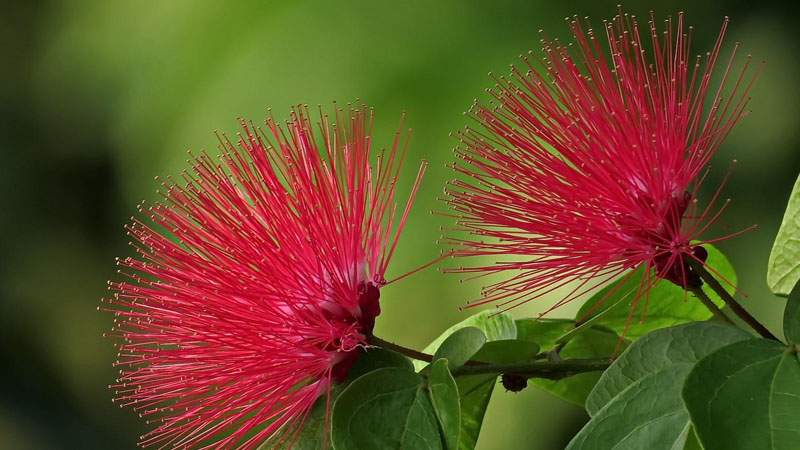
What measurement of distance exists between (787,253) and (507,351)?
0.17 meters

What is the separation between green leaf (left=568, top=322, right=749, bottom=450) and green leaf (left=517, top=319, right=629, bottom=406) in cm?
17

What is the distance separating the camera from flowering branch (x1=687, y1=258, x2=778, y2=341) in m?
0.46

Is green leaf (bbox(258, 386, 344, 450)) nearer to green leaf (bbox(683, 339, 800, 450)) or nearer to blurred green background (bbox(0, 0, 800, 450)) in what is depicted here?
green leaf (bbox(683, 339, 800, 450))

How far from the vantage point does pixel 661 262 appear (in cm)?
52

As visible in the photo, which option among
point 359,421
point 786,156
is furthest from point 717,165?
point 359,421

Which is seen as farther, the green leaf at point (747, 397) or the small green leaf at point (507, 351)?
the small green leaf at point (507, 351)

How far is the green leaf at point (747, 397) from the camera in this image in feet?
1.26

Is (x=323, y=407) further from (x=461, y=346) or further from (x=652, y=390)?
(x=652, y=390)

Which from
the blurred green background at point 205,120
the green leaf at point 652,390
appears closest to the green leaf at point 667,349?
the green leaf at point 652,390

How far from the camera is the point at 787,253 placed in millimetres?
541

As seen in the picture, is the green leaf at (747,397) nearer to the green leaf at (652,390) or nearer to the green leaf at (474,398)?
the green leaf at (652,390)

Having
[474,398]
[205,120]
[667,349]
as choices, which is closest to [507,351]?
[474,398]

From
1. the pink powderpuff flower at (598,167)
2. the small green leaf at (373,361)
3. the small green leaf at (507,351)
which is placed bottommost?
the small green leaf at (507,351)

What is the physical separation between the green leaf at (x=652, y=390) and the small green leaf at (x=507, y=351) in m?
0.11
